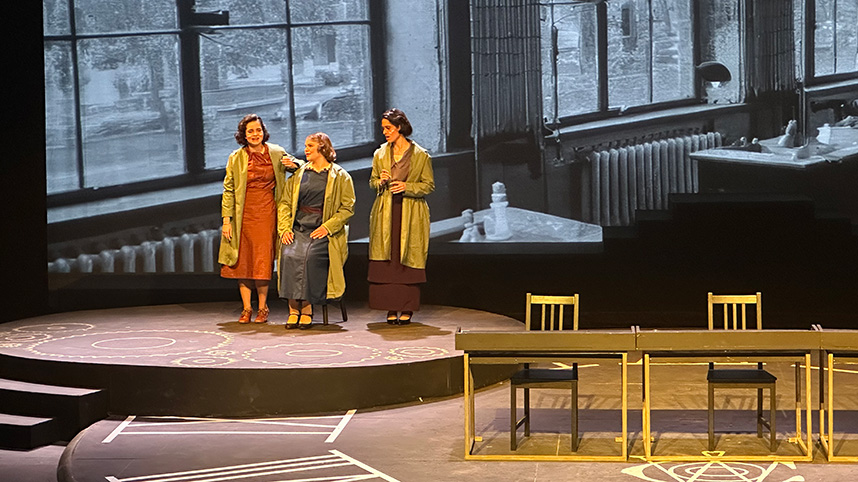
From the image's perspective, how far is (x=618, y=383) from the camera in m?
6.53

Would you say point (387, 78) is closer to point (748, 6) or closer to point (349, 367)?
point (748, 6)

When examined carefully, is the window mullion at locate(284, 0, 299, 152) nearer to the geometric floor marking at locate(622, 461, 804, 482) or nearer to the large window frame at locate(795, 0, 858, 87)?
the large window frame at locate(795, 0, 858, 87)

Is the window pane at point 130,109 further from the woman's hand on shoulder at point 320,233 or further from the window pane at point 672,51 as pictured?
the window pane at point 672,51

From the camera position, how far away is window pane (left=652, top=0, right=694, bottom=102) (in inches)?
319

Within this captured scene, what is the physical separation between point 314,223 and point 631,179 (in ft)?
7.76

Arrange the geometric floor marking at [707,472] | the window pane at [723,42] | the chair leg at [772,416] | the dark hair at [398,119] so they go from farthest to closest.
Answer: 1. the window pane at [723,42]
2. the dark hair at [398,119]
3. the chair leg at [772,416]
4. the geometric floor marking at [707,472]

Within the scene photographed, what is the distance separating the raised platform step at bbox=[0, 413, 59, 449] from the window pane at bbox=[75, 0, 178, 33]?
3448 mm

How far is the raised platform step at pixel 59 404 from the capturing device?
19.0ft

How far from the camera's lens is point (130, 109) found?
8.38 m

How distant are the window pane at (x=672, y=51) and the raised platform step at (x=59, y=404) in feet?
14.1

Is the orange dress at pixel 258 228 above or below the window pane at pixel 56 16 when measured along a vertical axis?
below

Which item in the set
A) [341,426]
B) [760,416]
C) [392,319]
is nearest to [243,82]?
[392,319]

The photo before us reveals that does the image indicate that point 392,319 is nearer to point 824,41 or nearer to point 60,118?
point 60,118

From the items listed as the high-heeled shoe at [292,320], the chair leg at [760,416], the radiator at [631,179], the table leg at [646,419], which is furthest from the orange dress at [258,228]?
the chair leg at [760,416]
